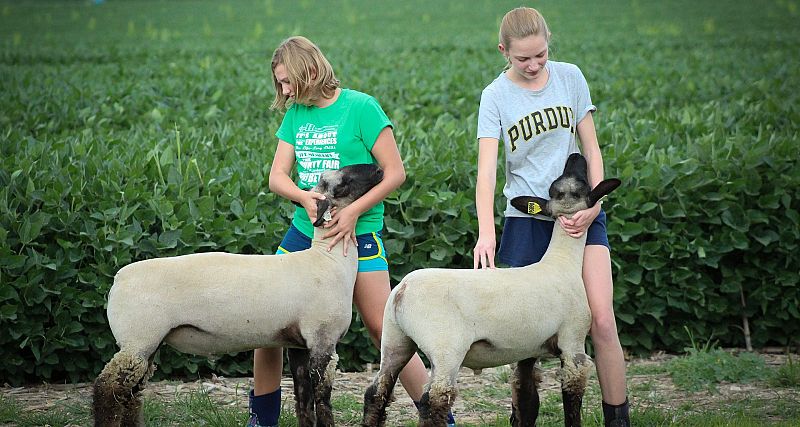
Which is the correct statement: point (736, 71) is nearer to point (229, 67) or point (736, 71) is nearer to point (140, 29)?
point (229, 67)

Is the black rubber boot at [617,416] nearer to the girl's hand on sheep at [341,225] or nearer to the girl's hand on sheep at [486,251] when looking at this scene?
the girl's hand on sheep at [486,251]

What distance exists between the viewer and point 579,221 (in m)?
4.37

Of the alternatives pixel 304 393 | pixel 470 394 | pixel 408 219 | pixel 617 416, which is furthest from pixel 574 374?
pixel 408 219

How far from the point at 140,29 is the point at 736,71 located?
28844 mm

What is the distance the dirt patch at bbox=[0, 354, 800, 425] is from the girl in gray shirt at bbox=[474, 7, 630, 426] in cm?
120

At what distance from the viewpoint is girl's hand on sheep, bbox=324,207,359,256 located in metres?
4.41

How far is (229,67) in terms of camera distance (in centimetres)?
1723

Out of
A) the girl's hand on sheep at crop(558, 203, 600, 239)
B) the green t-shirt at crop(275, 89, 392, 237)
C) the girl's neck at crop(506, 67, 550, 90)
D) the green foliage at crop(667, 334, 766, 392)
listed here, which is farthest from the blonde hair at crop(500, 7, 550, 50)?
the green foliage at crop(667, 334, 766, 392)

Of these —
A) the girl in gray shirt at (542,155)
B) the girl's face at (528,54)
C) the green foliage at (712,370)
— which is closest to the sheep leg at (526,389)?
the girl in gray shirt at (542,155)

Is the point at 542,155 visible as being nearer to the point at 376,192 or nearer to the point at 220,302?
the point at 376,192

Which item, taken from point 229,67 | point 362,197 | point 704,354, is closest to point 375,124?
point 362,197

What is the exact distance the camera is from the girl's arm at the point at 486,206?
436cm

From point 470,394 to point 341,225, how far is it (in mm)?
2154

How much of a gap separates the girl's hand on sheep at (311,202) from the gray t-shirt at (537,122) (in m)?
0.84
